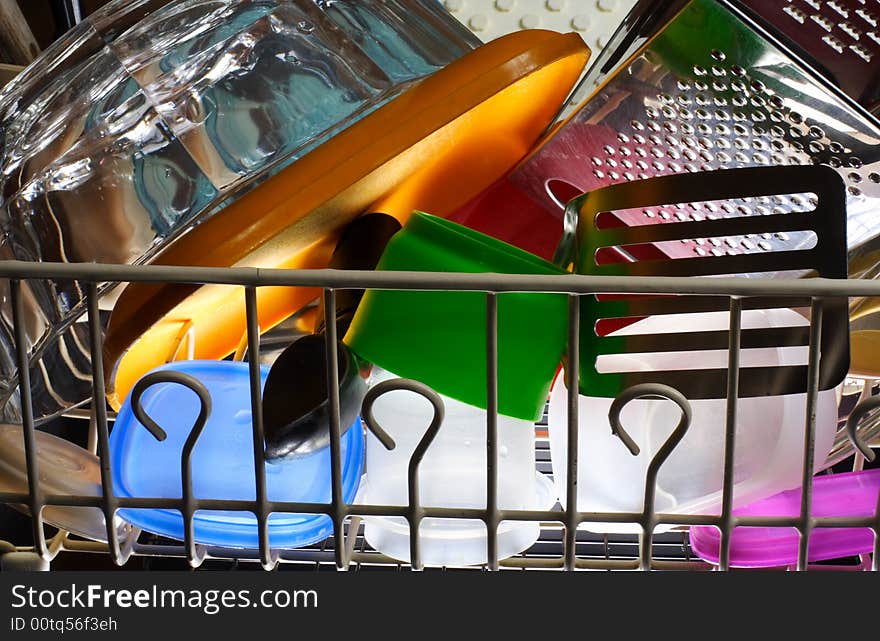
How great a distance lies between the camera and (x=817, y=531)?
1.49 ft

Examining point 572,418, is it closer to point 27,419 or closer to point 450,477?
point 450,477

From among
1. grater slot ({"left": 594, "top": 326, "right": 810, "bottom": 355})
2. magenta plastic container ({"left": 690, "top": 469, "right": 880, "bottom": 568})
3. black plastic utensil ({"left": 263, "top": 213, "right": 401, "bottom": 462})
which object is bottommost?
magenta plastic container ({"left": 690, "top": 469, "right": 880, "bottom": 568})

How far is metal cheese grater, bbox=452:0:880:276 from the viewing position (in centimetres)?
44

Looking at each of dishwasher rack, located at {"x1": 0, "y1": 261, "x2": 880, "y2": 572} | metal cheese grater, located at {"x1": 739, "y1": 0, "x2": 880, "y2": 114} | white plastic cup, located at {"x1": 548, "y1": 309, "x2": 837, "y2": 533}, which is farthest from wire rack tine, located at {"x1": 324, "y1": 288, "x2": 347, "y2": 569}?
metal cheese grater, located at {"x1": 739, "y1": 0, "x2": 880, "y2": 114}

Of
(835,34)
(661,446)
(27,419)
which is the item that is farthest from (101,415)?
(835,34)

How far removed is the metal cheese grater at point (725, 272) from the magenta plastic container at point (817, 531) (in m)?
0.08

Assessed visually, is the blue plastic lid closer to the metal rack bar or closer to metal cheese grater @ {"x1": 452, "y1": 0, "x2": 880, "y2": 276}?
the metal rack bar

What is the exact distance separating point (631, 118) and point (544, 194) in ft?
0.24

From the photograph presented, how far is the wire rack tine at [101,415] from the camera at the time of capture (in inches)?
15.5

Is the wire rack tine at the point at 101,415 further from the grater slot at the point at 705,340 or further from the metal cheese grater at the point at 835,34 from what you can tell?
the metal cheese grater at the point at 835,34

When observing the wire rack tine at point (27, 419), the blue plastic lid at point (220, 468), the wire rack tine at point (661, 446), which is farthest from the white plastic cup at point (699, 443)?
the wire rack tine at point (27, 419)

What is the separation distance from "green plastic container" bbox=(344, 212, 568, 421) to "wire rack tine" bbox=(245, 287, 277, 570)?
50 mm

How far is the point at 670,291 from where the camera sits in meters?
0.37

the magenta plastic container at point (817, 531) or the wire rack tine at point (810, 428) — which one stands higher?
the wire rack tine at point (810, 428)
